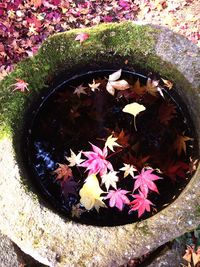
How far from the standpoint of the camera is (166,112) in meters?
2.82

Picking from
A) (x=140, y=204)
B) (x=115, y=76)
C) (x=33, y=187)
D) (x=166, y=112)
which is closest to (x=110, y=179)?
(x=140, y=204)

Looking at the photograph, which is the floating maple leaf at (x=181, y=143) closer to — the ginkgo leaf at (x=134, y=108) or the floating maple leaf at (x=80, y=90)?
the ginkgo leaf at (x=134, y=108)

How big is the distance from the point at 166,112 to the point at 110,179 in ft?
2.41

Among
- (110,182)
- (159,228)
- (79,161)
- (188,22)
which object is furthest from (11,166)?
(188,22)

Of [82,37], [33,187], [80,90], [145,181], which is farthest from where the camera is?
[80,90]

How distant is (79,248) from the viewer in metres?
2.11

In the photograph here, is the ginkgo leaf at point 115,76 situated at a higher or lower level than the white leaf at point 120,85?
higher

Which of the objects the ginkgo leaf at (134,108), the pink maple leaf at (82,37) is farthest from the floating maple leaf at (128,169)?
the pink maple leaf at (82,37)

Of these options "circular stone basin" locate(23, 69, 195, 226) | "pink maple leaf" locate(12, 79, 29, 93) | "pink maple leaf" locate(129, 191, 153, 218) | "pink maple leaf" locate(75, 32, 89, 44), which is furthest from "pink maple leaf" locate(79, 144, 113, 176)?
"pink maple leaf" locate(75, 32, 89, 44)

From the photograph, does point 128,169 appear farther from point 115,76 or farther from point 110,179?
point 115,76

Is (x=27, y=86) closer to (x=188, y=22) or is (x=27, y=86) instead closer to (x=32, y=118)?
(x=32, y=118)

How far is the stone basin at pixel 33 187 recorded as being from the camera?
212 cm

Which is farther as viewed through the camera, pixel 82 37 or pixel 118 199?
pixel 82 37

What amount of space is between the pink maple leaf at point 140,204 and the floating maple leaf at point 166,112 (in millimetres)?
675
